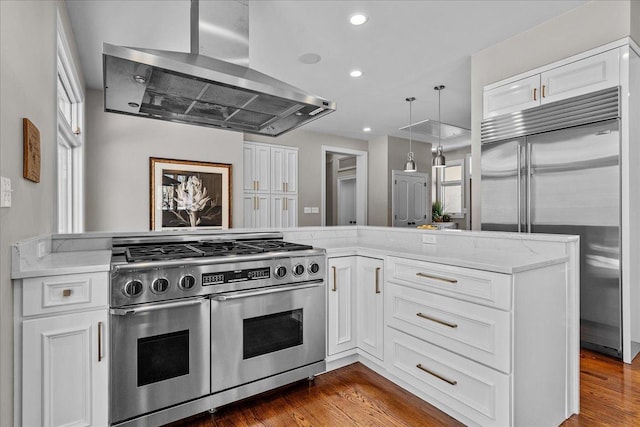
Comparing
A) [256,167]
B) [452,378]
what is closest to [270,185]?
[256,167]

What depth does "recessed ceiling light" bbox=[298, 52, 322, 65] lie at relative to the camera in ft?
11.2

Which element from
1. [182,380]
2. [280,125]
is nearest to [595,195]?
[280,125]

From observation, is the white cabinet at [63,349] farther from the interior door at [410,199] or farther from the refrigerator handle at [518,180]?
the interior door at [410,199]

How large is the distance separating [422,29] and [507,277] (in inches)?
90.7

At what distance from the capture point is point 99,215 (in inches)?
159

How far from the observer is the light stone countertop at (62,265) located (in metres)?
1.39

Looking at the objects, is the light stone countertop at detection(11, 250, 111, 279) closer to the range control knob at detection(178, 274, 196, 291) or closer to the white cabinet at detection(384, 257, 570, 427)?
the range control knob at detection(178, 274, 196, 291)

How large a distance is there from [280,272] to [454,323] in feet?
3.30

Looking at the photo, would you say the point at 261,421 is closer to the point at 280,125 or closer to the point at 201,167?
the point at 280,125


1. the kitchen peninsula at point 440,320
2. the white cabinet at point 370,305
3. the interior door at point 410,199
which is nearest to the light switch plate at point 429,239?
the kitchen peninsula at point 440,320

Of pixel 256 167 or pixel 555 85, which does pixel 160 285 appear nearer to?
pixel 555 85

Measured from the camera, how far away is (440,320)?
6.05 feet

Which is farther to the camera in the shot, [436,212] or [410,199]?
[436,212]

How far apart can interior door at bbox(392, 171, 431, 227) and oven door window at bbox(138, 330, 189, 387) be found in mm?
5433
